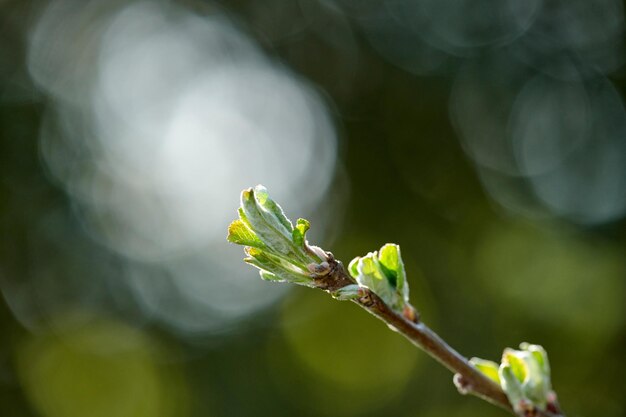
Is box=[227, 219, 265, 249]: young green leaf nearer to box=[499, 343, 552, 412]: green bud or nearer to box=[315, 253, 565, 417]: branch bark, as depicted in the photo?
box=[315, 253, 565, 417]: branch bark

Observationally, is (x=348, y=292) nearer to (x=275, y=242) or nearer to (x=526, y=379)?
(x=275, y=242)

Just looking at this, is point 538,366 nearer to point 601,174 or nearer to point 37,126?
point 601,174

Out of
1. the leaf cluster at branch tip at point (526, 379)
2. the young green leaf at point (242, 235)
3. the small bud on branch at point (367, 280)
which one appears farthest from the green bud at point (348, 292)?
the leaf cluster at branch tip at point (526, 379)

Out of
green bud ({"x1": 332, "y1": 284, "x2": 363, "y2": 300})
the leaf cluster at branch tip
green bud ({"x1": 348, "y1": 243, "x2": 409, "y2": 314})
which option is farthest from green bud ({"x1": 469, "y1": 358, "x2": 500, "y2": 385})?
green bud ({"x1": 332, "y1": 284, "x2": 363, "y2": 300})

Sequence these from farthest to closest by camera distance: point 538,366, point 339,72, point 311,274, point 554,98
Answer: point 339,72 → point 554,98 → point 538,366 → point 311,274

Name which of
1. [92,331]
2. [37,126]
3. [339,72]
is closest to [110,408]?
[92,331]

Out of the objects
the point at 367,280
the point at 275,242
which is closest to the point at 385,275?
the point at 367,280

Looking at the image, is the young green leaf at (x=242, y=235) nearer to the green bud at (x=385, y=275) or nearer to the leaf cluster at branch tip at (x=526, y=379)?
the green bud at (x=385, y=275)
